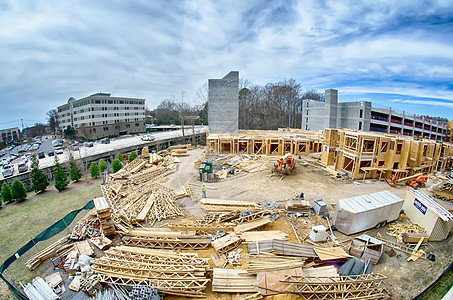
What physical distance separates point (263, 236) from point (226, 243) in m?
2.03

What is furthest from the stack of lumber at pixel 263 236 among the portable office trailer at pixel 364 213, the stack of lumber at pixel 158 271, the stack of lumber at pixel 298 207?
the portable office trailer at pixel 364 213

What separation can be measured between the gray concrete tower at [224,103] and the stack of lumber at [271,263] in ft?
96.6

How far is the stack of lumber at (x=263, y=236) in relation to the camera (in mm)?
11305

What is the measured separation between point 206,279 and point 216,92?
32245 mm

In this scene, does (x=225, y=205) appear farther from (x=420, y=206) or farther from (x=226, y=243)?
(x=420, y=206)

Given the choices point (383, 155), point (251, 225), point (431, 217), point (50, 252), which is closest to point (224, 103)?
point (383, 155)

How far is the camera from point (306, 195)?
1712 cm

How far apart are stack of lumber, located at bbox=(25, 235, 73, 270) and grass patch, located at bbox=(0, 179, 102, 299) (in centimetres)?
38

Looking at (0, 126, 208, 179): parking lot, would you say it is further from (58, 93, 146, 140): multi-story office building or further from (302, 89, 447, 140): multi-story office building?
(302, 89, 447, 140): multi-story office building

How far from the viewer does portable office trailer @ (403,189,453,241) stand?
1126 cm

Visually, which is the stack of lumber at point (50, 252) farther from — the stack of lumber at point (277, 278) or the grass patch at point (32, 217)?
the stack of lumber at point (277, 278)

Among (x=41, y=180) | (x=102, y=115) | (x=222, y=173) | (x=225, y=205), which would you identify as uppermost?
(x=102, y=115)

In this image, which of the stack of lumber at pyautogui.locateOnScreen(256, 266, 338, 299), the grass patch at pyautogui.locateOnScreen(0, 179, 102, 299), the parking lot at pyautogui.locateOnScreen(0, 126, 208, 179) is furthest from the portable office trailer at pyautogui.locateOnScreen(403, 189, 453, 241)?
the parking lot at pyautogui.locateOnScreen(0, 126, 208, 179)

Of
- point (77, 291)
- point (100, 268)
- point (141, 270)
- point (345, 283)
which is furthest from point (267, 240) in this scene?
point (77, 291)
